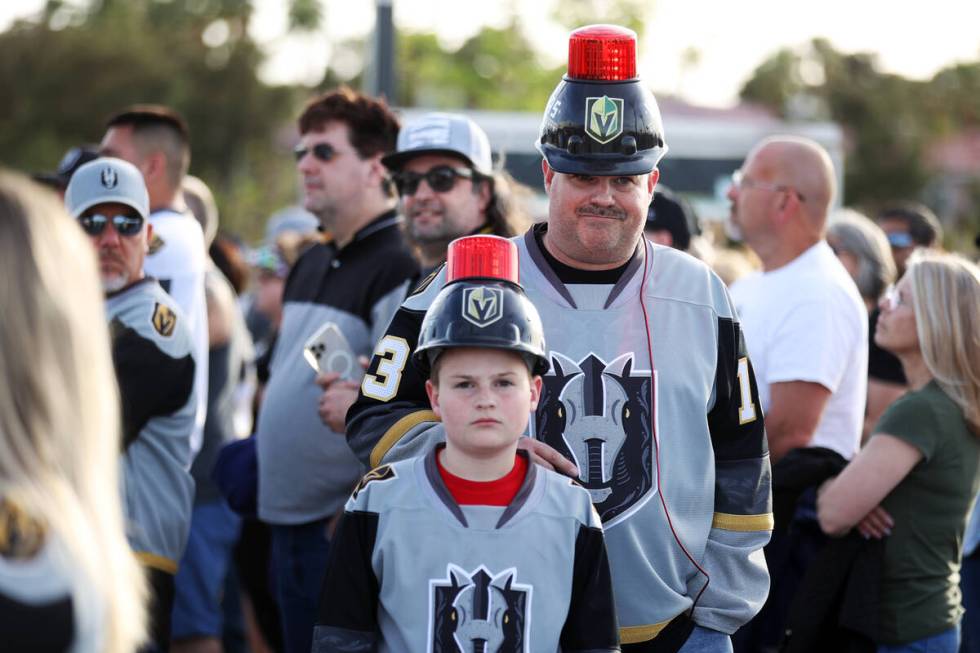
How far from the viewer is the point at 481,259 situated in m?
3.14

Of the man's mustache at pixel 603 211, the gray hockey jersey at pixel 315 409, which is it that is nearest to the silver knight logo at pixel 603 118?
the man's mustache at pixel 603 211

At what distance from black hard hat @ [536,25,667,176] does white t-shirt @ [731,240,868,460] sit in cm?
190

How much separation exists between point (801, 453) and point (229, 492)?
2.47 metres

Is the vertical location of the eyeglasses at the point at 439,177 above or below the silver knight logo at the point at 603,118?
above

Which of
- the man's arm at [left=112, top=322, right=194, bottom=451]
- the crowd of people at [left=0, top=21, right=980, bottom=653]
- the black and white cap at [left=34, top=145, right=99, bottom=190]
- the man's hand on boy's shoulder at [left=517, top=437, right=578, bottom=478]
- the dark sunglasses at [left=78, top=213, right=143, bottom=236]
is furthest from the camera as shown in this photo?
the black and white cap at [left=34, top=145, right=99, bottom=190]

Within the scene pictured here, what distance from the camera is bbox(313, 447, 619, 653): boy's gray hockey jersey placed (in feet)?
9.98

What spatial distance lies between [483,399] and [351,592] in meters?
0.55

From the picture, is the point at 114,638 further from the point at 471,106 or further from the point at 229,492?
the point at 471,106

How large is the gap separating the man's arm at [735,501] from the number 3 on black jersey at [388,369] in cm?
85

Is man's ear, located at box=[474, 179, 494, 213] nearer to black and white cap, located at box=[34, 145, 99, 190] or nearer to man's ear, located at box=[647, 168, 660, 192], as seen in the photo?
man's ear, located at box=[647, 168, 660, 192]

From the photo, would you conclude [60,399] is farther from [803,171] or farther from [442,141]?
[803,171]

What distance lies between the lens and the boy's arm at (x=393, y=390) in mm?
3508

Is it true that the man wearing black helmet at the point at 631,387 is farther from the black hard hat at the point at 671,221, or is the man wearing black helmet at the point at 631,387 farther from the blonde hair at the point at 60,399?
the black hard hat at the point at 671,221

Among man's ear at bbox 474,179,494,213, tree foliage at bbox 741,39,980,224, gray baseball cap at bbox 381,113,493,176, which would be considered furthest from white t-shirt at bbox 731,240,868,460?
tree foliage at bbox 741,39,980,224
